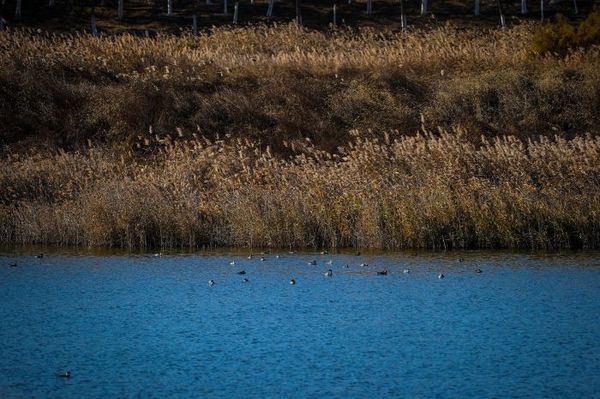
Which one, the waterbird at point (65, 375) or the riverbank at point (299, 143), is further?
the riverbank at point (299, 143)

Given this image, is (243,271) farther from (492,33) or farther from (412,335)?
(492,33)

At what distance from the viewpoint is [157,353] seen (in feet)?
33.1

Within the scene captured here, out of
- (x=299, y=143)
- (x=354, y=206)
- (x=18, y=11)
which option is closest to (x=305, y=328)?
(x=354, y=206)

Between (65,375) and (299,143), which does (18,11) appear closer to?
(299,143)

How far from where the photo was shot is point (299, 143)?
28297 millimetres

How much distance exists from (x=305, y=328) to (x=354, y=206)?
A: 7402mm

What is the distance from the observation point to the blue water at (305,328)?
881 cm

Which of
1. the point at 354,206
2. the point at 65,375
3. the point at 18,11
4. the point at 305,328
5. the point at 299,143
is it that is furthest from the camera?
the point at 18,11

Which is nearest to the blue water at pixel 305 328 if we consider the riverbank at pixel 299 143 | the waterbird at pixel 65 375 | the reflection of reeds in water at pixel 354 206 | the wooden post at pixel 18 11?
the waterbird at pixel 65 375

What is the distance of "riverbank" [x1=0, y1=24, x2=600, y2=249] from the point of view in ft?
60.1

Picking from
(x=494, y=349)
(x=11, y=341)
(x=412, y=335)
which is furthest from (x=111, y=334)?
(x=494, y=349)

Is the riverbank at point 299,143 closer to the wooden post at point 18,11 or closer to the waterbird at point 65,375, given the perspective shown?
the waterbird at point 65,375

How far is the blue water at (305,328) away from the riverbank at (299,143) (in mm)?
1718

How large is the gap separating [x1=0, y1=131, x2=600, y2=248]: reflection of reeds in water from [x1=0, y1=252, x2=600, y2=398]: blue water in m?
1.13
